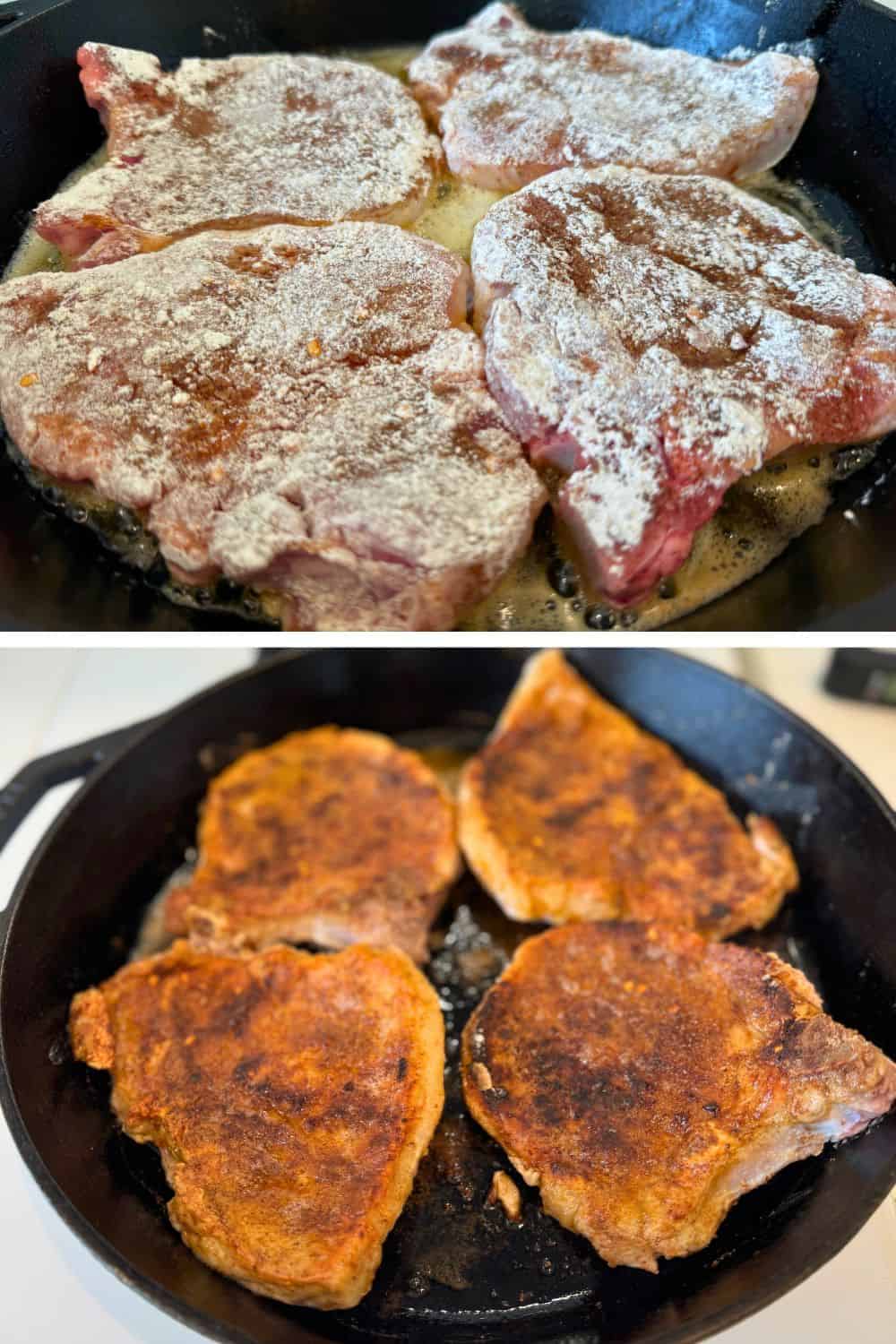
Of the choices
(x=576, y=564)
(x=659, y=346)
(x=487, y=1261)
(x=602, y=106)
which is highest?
(x=602, y=106)

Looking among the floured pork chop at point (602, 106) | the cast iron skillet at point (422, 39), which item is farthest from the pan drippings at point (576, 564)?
the floured pork chop at point (602, 106)

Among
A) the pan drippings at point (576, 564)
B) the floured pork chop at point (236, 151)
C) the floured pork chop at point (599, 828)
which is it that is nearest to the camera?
the pan drippings at point (576, 564)

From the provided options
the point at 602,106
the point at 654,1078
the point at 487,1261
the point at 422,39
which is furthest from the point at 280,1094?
the point at 422,39

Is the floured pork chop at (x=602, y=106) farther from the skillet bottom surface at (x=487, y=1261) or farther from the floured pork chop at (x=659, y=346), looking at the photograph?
the skillet bottom surface at (x=487, y=1261)

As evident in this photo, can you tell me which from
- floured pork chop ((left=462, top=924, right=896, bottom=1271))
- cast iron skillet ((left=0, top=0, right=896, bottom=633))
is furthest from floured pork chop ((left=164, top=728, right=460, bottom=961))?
cast iron skillet ((left=0, top=0, right=896, bottom=633))

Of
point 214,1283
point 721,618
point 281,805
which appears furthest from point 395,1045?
point 721,618

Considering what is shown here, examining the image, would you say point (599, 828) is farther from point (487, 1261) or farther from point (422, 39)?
point (422, 39)

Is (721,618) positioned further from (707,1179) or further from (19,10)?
(19,10)
